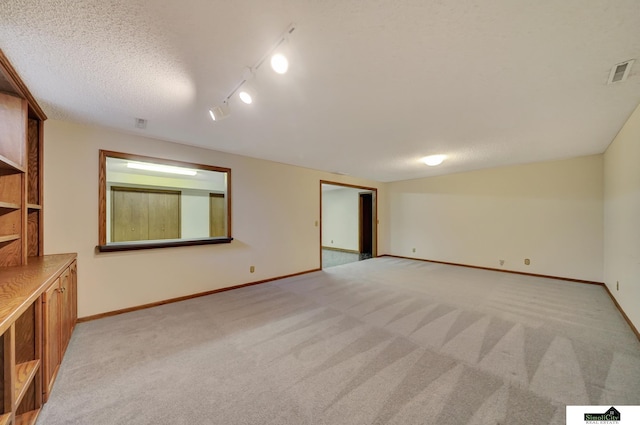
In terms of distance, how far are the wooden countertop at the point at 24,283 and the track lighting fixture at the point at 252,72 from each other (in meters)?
1.69

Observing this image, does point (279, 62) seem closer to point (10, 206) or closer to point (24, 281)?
point (24, 281)

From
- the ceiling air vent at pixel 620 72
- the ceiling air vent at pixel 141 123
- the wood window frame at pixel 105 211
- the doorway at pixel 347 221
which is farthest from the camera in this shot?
the doorway at pixel 347 221

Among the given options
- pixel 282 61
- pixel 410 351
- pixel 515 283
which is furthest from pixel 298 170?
pixel 515 283

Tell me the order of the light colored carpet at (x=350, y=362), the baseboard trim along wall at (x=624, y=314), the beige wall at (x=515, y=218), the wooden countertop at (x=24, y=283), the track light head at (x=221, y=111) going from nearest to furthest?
the wooden countertop at (x=24, y=283), the light colored carpet at (x=350, y=362), the track light head at (x=221, y=111), the baseboard trim along wall at (x=624, y=314), the beige wall at (x=515, y=218)

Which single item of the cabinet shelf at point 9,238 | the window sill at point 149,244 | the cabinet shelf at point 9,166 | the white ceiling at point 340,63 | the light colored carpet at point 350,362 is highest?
the white ceiling at point 340,63

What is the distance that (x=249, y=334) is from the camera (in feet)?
7.86

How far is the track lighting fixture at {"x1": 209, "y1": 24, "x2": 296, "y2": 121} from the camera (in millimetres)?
1430

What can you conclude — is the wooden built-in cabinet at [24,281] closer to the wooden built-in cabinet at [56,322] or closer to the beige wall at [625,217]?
the wooden built-in cabinet at [56,322]

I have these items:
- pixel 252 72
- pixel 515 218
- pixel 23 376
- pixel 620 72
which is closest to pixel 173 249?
pixel 23 376

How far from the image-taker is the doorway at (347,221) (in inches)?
304

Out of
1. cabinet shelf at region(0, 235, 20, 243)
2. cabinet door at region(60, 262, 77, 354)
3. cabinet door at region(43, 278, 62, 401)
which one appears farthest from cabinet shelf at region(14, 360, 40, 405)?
cabinet shelf at region(0, 235, 20, 243)

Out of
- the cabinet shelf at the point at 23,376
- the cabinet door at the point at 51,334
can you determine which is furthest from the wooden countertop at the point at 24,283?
the cabinet shelf at the point at 23,376

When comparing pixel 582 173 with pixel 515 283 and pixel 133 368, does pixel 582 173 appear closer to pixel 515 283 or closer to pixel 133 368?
pixel 515 283

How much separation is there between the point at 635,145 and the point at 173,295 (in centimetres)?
560
